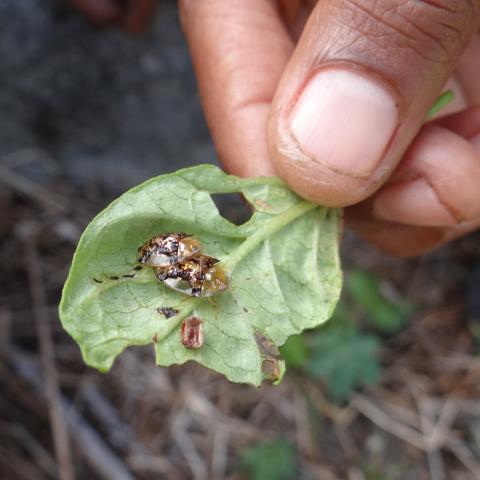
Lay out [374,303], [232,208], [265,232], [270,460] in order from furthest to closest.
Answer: [232,208], [374,303], [270,460], [265,232]


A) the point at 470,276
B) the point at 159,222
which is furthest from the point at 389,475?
the point at 159,222

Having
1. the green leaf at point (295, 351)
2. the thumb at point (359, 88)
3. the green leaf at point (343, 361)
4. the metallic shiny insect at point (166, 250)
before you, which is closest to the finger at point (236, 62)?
the thumb at point (359, 88)

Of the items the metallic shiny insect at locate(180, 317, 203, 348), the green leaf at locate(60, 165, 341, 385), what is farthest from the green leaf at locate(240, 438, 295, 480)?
the metallic shiny insect at locate(180, 317, 203, 348)

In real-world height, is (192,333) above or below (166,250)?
below

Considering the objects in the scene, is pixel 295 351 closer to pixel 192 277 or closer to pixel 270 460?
pixel 270 460

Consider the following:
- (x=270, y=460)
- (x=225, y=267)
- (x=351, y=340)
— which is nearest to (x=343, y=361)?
(x=351, y=340)

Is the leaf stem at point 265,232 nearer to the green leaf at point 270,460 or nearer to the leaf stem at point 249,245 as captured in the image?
the leaf stem at point 249,245

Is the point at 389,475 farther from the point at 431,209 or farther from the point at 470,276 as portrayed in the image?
the point at 431,209
